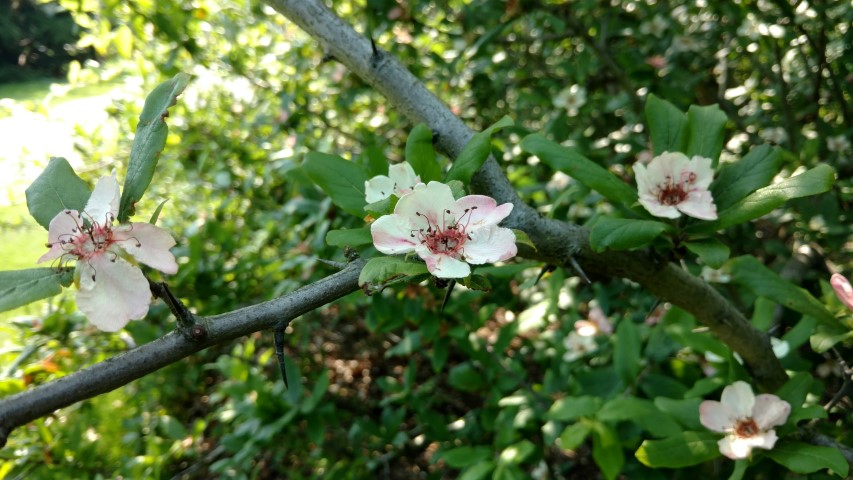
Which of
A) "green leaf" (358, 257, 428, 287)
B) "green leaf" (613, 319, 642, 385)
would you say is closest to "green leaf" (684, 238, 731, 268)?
"green leaf" (358, 257, 428, 287)

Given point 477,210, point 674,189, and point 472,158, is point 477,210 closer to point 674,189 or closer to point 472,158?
point 472,158

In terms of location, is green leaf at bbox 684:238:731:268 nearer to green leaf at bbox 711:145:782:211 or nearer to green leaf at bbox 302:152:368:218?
green leaf at bbox 711:145:782:211

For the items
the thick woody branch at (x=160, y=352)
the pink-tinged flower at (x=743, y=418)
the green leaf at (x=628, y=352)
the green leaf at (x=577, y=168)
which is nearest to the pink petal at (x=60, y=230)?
the thick woody branch at (x=160, y=352)

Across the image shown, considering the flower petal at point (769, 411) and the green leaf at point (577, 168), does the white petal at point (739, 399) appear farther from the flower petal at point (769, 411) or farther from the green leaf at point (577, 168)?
the green leaf at point (577, 168)

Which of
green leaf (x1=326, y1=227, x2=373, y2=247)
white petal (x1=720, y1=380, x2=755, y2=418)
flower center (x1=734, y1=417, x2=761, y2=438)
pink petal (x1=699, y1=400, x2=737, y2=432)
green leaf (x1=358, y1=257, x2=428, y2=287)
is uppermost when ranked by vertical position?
green leaf (x1=358, y1=257, x2=428, y2=287)

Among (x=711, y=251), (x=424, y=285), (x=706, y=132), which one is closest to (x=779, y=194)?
(x=711, y=251)
